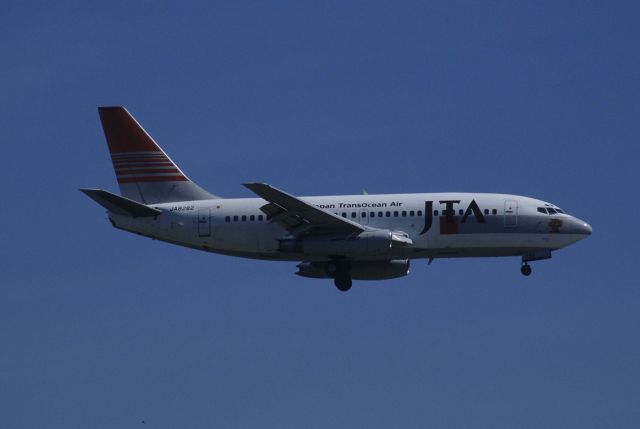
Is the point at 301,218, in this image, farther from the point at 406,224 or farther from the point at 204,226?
Result: the point at 204,226

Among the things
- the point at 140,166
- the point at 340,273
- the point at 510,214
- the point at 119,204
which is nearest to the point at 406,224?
the point at 340,273

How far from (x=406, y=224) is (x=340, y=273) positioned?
4961 mm

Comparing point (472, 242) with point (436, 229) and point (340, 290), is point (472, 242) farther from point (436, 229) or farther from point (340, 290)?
point (340, 290)

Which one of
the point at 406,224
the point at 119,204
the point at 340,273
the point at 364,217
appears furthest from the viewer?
the point at 340,273

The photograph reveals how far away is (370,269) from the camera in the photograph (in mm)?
70688

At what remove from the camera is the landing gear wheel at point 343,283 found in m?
70.1

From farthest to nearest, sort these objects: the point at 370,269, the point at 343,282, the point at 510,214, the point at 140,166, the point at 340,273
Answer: the point at 140,166
the point at 370,269
the point at 343,282
the point at 340,273
the point at 510,214

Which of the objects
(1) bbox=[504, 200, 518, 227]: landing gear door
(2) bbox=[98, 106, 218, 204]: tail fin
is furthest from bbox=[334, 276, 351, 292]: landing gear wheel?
(1) bbox=[504, 200, 518, 227]: landing gear door

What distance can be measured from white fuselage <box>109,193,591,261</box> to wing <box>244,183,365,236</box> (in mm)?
1019

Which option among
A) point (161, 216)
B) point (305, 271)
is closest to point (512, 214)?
point (305, 271)

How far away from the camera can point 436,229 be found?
66.7 meters

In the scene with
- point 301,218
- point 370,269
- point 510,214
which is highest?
point 510,214

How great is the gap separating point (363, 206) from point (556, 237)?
10034 mm

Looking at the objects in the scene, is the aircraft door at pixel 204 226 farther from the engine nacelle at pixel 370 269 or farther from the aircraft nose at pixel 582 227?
the aircraft nose at pixel 582 227
